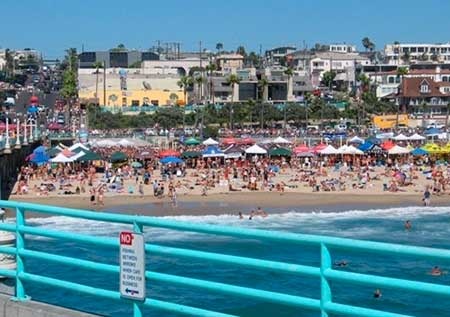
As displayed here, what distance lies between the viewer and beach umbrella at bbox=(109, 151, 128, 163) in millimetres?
59897

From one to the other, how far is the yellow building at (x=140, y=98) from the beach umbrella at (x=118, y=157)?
60.1m

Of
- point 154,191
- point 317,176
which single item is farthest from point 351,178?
point 154,191

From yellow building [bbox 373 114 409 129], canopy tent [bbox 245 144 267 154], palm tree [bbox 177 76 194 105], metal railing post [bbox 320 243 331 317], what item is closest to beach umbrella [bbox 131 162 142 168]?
canopy tent [bbox 245 144 267 154]

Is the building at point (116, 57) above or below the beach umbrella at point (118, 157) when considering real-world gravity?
above

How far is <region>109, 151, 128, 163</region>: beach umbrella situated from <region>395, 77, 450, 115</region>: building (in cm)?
6654

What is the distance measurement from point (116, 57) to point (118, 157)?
130 metres

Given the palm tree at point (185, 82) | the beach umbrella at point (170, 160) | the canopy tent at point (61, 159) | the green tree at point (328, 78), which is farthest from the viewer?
the green tree at point (328, 78)

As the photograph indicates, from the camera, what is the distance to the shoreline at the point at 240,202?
145ft

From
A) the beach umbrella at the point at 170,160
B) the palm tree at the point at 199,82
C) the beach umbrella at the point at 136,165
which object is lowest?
the beach umbrella at the point at 136,165

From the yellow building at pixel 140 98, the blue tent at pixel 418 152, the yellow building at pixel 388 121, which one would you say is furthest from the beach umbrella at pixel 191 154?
the yellow building at pixel 140 98

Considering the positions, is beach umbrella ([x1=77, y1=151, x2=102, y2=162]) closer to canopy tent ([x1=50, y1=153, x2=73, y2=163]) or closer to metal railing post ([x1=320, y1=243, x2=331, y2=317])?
canopy tent ([x1=50, y1=153, x2=73, y2=163])

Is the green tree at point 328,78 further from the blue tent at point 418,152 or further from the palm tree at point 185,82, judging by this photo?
the blue tent at point 418,152

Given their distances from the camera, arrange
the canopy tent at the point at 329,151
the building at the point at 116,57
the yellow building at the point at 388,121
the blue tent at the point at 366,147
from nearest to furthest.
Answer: the canopy tent at the point at 329,151
the blue tent at the point at 366,147
the yellow building at the point at 388,121
the building at the point at 116,57

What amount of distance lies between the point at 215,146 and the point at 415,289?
6249 cm
